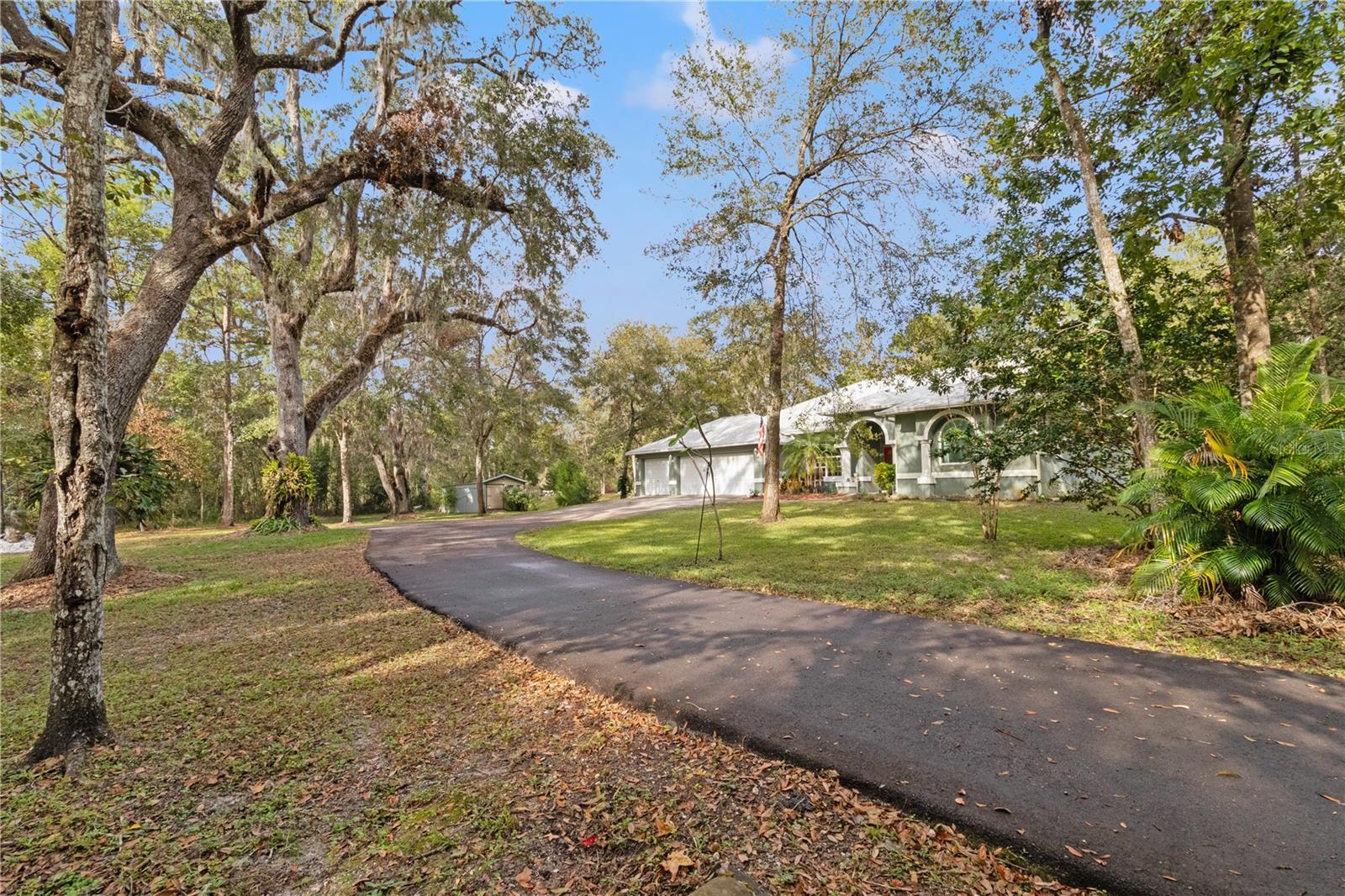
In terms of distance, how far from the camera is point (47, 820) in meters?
2.58

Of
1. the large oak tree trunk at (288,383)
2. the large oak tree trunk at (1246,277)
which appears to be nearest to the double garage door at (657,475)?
the large oak tree trunk at (288,383)

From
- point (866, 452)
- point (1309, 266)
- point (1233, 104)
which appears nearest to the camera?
point (1233, 104)

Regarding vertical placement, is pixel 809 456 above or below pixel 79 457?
below

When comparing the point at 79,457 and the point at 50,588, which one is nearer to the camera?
the point at 79,457

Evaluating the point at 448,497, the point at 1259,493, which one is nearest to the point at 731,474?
the point at 448,497

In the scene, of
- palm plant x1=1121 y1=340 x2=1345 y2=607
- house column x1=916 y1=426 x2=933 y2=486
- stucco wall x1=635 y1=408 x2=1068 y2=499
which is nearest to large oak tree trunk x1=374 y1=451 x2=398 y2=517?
stucco wall x1=635 y1=408 x2=1068 y2=499

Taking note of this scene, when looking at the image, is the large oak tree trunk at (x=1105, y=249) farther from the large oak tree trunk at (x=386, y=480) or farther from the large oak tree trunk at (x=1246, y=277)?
the large oak tree trunk at (x=386, y=480)

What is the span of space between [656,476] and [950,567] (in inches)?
991

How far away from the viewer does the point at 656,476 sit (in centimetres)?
3244

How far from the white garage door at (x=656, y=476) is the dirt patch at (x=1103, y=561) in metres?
23.9

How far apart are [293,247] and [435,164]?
31.1 ft

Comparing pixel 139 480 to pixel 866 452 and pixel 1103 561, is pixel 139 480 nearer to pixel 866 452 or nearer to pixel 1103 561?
pixel 1103 561

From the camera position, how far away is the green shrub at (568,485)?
3158 cm

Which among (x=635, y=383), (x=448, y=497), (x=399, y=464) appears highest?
(x=635, y=383)
